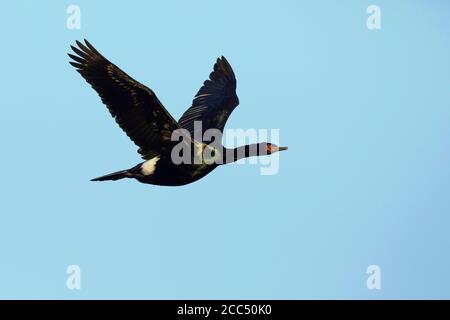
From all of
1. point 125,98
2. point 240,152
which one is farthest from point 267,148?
point 125,98

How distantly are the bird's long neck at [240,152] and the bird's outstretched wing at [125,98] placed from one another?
997mm

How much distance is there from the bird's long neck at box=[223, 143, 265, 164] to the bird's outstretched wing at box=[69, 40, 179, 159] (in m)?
1.00

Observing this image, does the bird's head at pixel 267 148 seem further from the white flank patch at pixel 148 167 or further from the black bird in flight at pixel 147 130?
the white flank patch at pixel 148 167

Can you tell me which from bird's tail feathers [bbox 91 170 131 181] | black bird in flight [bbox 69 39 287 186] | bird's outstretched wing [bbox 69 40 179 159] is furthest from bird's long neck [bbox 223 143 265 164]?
bird's tail feathers [bbox 91 170 131 181]

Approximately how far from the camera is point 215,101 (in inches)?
613

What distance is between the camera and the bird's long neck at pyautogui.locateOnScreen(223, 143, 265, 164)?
13992 mm

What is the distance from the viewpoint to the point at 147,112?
42.6 ft

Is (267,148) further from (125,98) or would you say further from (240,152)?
(125,98)

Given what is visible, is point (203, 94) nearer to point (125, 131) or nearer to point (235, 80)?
point (235, 80)

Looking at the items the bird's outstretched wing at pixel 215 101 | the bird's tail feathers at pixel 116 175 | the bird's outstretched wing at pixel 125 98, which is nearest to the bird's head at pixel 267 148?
the bird's outstretched wing at pixel 215 101

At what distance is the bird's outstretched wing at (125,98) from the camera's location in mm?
12688

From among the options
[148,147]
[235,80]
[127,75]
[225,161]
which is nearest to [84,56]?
[127,75]

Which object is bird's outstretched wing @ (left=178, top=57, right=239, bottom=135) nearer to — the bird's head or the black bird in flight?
the black bird in flight
